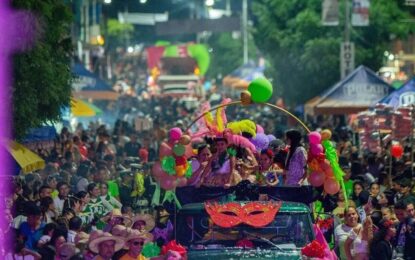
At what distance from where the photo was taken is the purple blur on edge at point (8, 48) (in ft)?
63.0

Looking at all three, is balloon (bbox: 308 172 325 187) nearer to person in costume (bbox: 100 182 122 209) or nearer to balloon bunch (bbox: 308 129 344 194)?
balloon bunch (bbox: 308 129 344 194)

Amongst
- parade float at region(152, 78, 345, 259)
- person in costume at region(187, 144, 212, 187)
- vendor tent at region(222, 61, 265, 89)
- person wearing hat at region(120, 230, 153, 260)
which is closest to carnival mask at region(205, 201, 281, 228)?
parade float at region(152, 78, 345, 259)

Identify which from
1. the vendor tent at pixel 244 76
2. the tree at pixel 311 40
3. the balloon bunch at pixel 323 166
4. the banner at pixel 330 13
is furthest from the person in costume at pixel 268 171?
the vendor tent at pixel 244 76

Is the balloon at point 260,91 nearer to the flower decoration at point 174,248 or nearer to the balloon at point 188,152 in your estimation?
the balloon at point 188,152

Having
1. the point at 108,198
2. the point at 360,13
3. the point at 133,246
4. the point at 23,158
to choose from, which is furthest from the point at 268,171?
the point at 360,13

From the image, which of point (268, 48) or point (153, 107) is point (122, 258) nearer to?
point (268, 48)

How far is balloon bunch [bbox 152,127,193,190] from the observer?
51.1ft

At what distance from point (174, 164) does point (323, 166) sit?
5.38 feet

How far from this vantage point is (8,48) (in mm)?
19406

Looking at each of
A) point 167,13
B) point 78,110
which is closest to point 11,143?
point 78,110

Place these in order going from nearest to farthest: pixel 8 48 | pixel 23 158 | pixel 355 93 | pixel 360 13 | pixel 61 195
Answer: pixel 8 48
pixel 61 195
pixel 23 158
pixel 355 93
pixel 360 13

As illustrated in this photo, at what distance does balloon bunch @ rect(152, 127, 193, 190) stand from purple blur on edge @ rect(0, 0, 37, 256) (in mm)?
3515

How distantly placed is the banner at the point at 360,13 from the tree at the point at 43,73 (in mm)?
20888

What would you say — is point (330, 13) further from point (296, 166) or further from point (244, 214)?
point (244, 214)
